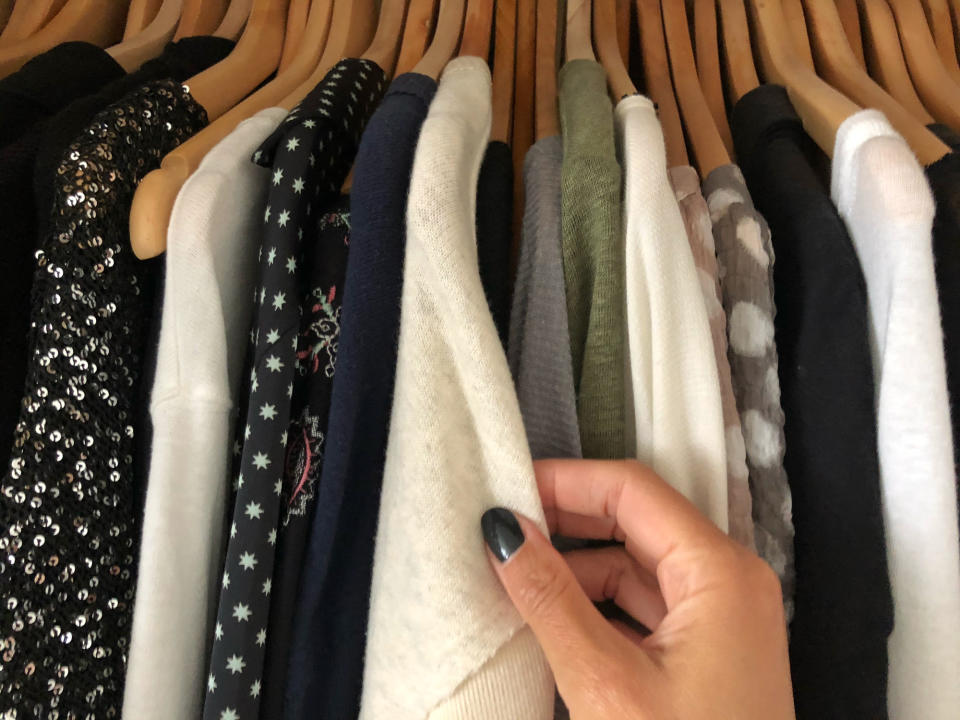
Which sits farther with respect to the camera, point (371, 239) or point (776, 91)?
point (776, 91)

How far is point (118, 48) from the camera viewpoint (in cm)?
66

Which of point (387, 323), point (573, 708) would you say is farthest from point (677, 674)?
point (387, 323)

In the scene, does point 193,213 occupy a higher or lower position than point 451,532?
higher

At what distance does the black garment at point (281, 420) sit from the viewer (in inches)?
13.9

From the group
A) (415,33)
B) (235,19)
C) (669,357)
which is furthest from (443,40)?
(669,357)

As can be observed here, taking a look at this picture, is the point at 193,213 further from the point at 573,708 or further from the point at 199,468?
the point at 573,708

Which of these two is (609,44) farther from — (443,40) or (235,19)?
(235,19)

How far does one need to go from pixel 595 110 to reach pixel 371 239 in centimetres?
23

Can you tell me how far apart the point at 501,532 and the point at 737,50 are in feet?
2.22

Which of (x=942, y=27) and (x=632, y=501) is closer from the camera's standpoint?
(x=632, y=501)

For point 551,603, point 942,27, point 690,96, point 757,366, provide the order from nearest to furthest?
point 551,603 → point 757,366 → point 690,96 → point 942,27

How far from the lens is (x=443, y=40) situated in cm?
68

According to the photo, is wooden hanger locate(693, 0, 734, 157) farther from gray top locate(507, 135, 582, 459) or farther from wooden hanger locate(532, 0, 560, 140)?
gray top locate(507, 135, 582, 459)

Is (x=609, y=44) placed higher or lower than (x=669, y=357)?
higher
